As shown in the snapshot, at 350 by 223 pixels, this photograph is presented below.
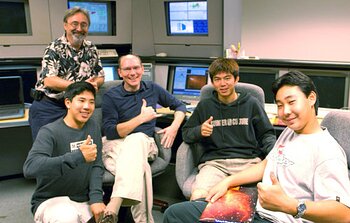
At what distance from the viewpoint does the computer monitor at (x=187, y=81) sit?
9.75 ft

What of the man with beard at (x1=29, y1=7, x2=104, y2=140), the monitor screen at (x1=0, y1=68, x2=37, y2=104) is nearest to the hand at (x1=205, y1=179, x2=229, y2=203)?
the man with beard at (x1=29, y1=7, x2=104, y2=140)

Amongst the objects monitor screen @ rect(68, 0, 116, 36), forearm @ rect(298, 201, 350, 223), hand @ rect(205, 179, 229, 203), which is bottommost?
hand @ rect(205, 179, 229, 203)

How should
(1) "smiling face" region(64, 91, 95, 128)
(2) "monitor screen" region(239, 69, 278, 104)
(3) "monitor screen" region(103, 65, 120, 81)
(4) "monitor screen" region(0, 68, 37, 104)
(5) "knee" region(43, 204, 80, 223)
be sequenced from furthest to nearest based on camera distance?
1. (3) "monitor screen" region(103, 65, 120, 81)
2. (4) "monitor screen" region(0, 68, 37, 104)
3. (2) "monitor screen" region(239, 69, 278, 104)
4. (1) "smiling face" region(64, 91, 95, 128)
5. (5) "knee" region(43, 204, 80, 223)

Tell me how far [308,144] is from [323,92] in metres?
1.32

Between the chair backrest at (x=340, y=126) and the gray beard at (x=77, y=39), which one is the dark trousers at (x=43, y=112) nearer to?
the gray beard at (x=77, y=39)

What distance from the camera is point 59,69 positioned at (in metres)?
2.38

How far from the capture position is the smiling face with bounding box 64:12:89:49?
92.4 inches

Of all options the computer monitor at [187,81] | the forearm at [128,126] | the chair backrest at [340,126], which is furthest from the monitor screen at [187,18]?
the chair backrest at [340,126]

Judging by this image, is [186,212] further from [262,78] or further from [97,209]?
[262,78]

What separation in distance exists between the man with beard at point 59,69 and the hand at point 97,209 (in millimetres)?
793

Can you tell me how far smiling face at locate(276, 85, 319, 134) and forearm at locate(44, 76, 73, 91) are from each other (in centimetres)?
143

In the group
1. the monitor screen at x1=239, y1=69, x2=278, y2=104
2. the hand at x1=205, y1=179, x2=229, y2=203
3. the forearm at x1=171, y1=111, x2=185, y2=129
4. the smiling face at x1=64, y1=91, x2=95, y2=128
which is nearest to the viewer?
the hand at x1=205, y1=179, x2=229, y2=203

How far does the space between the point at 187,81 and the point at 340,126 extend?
5.11ft

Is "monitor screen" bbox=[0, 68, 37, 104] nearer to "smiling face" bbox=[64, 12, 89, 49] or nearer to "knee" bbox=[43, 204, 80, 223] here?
"smiling face" bbox=[64, 12, 89, 49]
